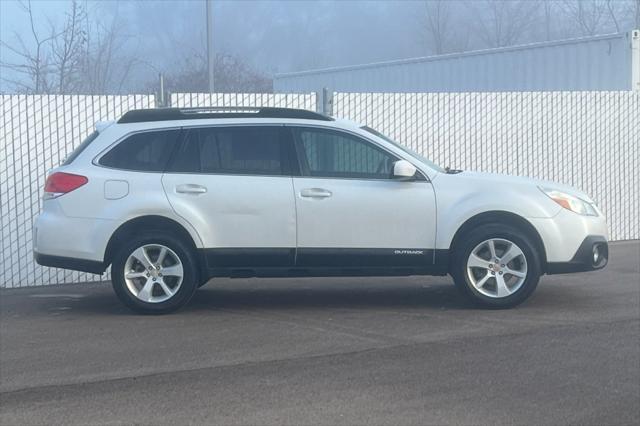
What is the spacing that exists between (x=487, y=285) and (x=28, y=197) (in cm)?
524

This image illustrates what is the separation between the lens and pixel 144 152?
372 inches

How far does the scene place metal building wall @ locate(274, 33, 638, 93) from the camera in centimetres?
1650

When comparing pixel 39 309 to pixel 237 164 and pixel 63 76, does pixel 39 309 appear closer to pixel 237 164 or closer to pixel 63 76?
pixel 237 164

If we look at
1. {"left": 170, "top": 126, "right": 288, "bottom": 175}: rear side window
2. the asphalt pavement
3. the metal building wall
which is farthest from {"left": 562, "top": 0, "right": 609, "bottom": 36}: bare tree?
{"left": 170, "top": 126, "right": 288, "bottom": 175}: rear side window

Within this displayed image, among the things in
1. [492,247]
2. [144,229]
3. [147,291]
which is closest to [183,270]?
[147,291]

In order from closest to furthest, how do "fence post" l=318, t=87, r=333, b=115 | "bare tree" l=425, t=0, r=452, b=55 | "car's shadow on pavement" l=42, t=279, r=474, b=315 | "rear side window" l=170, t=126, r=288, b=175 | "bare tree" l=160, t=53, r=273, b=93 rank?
"rear side window" l=170, t=126, r=288, b=175
"car's shadow on pavement" l=42, t=279, r=474, b=315
"fence post" l=318, t=87, r=333, b=115
"bare tree" l=160, t=53, r=273, b=93
"bare tree" l=425, t=0, r=452, b=55

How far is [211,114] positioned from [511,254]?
10.1ft

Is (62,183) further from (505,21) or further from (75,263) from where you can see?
(505,21)

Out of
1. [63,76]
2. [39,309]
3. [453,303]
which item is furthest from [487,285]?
[63,76]

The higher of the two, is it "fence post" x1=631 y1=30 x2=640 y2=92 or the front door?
"fence post" x1=631 y1=30 x2=640 y2=92

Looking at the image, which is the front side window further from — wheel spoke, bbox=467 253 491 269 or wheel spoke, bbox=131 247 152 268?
wheel spoke, bbox=131 247 152 268

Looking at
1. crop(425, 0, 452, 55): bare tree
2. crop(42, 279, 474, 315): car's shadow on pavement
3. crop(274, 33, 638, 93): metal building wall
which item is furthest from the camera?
crop(425, 0, 452, 55): bare tree

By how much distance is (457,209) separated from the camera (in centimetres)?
941

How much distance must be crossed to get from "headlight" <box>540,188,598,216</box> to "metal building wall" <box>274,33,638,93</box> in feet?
23.2
